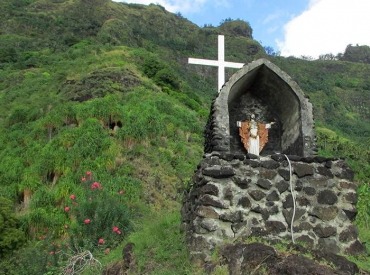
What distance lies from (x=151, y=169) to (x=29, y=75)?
13.5 meters

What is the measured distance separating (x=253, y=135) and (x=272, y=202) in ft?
6.07

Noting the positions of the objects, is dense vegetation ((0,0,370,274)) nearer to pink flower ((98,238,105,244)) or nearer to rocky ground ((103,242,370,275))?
pink flower ((98,238,105,244))

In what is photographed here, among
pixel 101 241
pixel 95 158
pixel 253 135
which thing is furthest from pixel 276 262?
pixel 95 158

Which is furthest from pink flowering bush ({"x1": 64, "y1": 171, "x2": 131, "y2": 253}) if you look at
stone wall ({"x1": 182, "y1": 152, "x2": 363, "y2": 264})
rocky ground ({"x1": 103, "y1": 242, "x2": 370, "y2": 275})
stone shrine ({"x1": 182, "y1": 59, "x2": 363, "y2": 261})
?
rocky ground ({"x1": 103, "y1": 242, "x2": 370, "y2": 275})

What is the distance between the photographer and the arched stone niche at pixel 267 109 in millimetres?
6672

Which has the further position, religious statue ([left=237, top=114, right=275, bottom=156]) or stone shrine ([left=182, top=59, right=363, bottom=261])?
religious statue ([left=237, top=114, right=275, bottom=156])

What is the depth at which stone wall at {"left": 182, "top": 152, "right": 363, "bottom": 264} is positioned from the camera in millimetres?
5430

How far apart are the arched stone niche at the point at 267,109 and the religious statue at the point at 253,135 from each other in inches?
6.9

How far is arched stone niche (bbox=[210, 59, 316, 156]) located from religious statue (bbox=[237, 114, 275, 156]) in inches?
6.9

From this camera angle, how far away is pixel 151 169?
13.3 meters

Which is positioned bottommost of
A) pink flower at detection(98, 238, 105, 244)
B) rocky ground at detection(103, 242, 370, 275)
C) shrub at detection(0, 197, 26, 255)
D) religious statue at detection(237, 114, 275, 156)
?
shrub at detection(0, 197, 26, 255)

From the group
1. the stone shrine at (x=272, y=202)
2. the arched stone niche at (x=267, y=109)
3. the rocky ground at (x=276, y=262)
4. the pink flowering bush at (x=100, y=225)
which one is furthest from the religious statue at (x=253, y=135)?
the pink flowering bush at (x=100, y=225)

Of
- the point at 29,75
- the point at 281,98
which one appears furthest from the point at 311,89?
the point at 281,98

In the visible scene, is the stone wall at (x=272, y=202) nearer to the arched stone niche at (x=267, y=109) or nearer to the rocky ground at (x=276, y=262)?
the rocky ground at (x=276, y=262)
